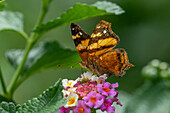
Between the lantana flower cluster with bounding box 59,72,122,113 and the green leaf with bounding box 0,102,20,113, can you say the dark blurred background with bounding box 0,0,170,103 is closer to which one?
the lantana flower cluster with bounding box 59,72,122,113

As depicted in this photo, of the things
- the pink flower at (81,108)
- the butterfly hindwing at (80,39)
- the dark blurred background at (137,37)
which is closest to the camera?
the pink flower at (81,108)

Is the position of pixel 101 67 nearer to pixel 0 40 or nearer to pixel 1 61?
pixel 1 61

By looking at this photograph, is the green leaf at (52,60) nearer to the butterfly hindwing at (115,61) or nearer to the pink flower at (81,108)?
the butterfly hindwing at (115,61)

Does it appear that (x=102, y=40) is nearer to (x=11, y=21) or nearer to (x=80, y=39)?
(x=80, y=39)

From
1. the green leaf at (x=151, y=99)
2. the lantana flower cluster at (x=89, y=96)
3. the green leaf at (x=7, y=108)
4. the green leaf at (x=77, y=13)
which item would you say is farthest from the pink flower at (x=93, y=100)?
the green leaf at (x=77, y=13)

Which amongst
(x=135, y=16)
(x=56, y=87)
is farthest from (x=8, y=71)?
(x=56, y=87)
